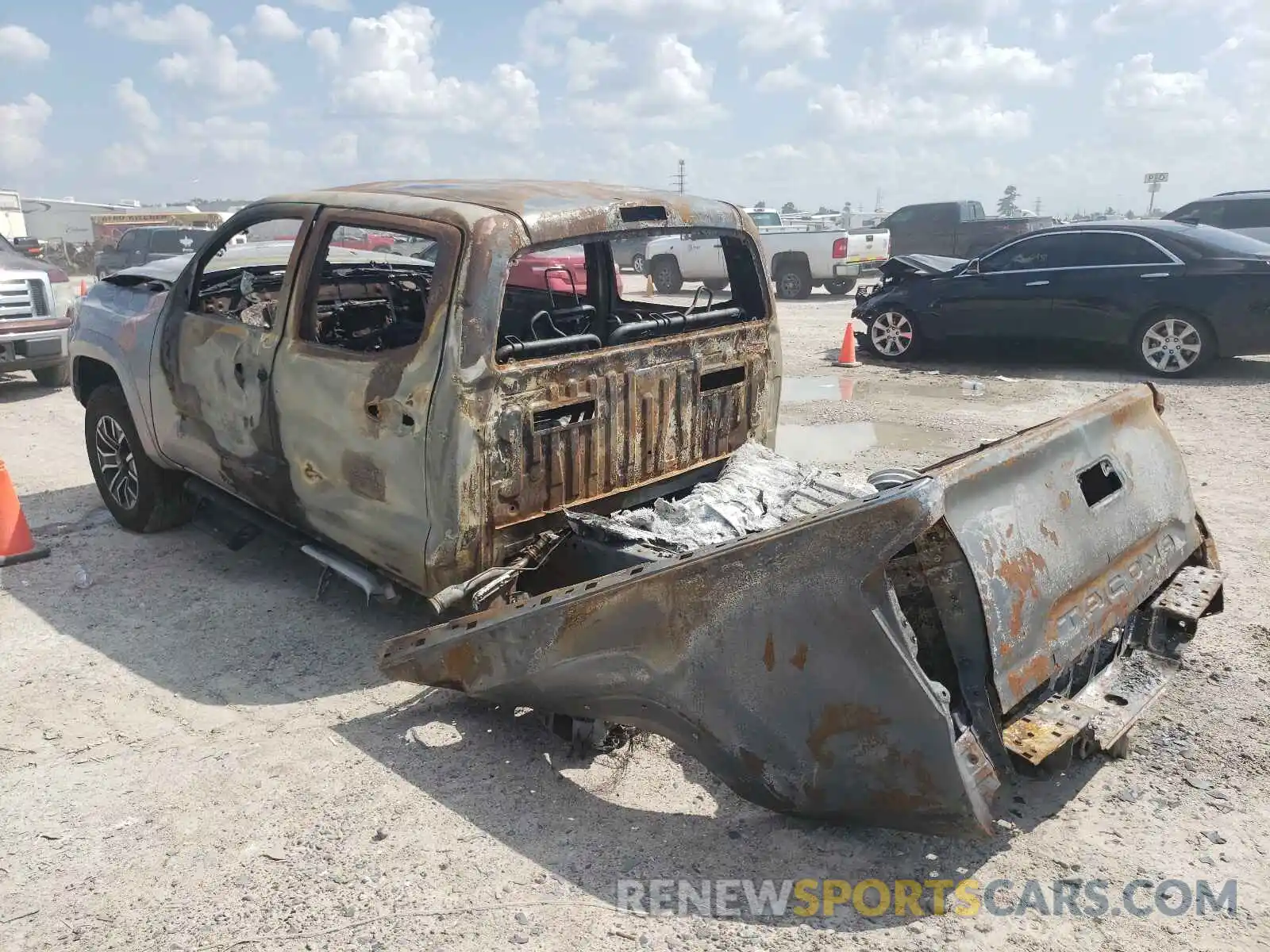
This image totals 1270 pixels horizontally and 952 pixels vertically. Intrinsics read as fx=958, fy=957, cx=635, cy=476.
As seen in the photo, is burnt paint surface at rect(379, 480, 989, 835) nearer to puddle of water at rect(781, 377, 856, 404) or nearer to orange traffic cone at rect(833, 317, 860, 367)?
puddle of water at rect(781, 377, 856, 404)

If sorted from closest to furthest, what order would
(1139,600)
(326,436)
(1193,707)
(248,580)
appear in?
(1139,600) < (1193,707) < (326,436) < (248,580)

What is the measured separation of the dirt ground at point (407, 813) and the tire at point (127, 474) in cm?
84

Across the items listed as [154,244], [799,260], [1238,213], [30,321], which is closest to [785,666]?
[30,321]

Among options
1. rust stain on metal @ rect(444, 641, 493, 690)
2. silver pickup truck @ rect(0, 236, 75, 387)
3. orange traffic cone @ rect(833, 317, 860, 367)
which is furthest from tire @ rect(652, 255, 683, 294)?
rust stain on metal @ rect(444, 641, 493, 690)

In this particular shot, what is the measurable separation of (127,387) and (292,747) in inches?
110

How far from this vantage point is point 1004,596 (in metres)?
2.68

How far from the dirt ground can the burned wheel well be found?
147 cm

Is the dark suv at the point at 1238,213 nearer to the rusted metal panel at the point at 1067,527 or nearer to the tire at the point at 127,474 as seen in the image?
the rusted metal panel at the point at 1067,527

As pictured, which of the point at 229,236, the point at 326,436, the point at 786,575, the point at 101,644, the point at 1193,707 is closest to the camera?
the point at 786,575

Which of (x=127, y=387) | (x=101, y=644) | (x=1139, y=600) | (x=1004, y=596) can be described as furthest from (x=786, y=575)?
(x=127, y=387)

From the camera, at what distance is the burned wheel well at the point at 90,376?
5.66m

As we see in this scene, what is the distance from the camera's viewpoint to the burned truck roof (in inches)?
143

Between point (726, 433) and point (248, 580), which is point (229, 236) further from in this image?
point (726, 433)

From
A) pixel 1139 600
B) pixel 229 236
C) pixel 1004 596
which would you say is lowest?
pixel 1139 600
